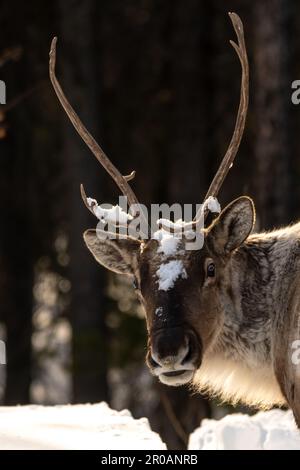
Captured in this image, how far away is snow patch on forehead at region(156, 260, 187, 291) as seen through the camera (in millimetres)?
7062

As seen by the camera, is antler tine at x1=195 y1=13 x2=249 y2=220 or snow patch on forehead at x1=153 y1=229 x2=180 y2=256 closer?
snow patch on forehead at x1=153 y1=229 x2=180 y2=256

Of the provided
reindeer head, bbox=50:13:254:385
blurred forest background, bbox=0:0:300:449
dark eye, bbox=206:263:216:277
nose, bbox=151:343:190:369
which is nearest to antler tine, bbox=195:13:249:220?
reindeer head, bbox=50:13:254:385

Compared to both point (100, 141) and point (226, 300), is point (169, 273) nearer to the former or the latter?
point (226, 300)

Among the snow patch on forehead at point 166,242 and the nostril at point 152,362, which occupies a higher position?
the snow patch on forehead at point 166,242

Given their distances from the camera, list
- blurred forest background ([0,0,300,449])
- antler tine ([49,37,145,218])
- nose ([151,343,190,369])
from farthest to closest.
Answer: blurred forest background ([0,0,300,449])
antler tine ([49,37,145,218])
nose ([151,343,190,369])

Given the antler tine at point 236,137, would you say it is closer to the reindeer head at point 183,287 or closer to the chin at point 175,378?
the reindeer head at point 183,287

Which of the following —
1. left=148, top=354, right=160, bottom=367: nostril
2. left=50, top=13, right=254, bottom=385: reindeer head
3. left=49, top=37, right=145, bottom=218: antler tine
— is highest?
left=49, top=37, right=145, bottom=218: antler tine

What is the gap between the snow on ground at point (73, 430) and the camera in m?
A: 7.20

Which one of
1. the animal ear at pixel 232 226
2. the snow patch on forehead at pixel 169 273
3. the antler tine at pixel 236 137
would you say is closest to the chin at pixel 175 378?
the snow patch on forehead at pixel 169 273

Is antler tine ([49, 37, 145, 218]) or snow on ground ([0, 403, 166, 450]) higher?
→ antler tine ([49, 37, 145, 218])

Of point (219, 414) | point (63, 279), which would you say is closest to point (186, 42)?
point (63, 279)

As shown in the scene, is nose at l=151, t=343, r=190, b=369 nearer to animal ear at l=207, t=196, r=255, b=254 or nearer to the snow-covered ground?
the snow-covered ground

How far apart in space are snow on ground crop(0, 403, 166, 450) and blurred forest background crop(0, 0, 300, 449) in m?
6.62

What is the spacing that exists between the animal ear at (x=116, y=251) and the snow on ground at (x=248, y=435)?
1.68 metres
